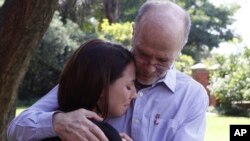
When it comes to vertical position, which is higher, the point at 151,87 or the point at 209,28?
the point at 151,87

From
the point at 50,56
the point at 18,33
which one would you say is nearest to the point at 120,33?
the point at 50,56

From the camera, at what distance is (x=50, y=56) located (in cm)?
1862

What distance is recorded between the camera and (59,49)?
61.9 feet

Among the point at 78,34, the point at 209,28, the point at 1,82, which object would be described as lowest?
the point at 209,28

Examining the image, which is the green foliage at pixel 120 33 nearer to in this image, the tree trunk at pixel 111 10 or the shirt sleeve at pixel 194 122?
the tree trunk at pixel 111 10

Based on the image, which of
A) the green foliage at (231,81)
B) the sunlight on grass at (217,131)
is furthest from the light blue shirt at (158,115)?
the green foliage at (231,81)

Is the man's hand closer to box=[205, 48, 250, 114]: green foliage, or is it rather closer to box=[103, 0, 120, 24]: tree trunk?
box=[205, 48, 250, 114]: green foliage

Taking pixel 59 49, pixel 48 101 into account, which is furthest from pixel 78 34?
pixel 48 101

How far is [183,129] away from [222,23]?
3321 cm

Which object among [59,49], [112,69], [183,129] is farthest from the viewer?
[59,49]

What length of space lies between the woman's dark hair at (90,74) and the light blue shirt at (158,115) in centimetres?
12

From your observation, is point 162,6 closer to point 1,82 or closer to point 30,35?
point 30,35

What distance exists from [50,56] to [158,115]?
16838mm

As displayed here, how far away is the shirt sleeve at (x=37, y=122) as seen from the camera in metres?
1.89
